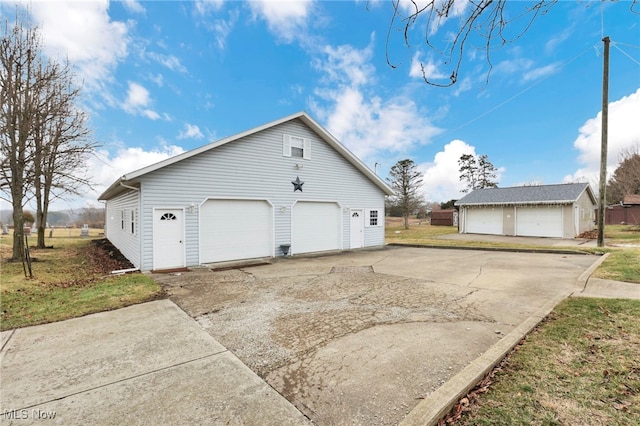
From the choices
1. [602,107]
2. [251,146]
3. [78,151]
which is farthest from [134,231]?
[602,107]

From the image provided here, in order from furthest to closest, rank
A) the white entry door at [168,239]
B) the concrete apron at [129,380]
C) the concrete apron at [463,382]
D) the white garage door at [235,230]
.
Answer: the white garage door at [235,230]
the white entry door at [168,239]
the concrete apron at [129,380]
the concrete apron at [463,382]

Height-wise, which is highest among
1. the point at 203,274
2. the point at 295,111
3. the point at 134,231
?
the point at 295,111

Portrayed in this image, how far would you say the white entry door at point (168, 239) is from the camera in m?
9.40

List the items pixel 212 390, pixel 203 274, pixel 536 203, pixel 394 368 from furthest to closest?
pixel 536 203 < pixel 203 274 < pixel 394 368 < pixel 212 390

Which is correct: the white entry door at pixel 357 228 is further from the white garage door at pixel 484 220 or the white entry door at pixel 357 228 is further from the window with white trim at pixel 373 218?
the white garage door at pixel 484 220

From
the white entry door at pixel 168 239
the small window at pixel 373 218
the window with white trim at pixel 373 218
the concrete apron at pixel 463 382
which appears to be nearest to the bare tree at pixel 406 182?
the window with white trim at pixel 373 218

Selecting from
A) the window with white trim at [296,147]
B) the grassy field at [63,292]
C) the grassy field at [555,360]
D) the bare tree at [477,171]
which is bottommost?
the grassy field at [63,292]

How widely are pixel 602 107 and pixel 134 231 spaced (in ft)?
67.5

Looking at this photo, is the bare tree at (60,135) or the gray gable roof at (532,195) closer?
the bare tree at (60,135)

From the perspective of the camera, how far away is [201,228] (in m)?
10.3

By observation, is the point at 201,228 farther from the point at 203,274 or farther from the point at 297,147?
the point at 297,147

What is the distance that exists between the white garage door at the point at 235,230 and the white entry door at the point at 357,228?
482cm

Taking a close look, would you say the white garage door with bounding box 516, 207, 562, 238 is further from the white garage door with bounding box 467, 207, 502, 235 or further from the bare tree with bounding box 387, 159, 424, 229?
the bare tree with bounding box 387, 159, 424, 229

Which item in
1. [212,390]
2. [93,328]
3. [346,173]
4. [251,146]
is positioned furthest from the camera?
[346,173]
